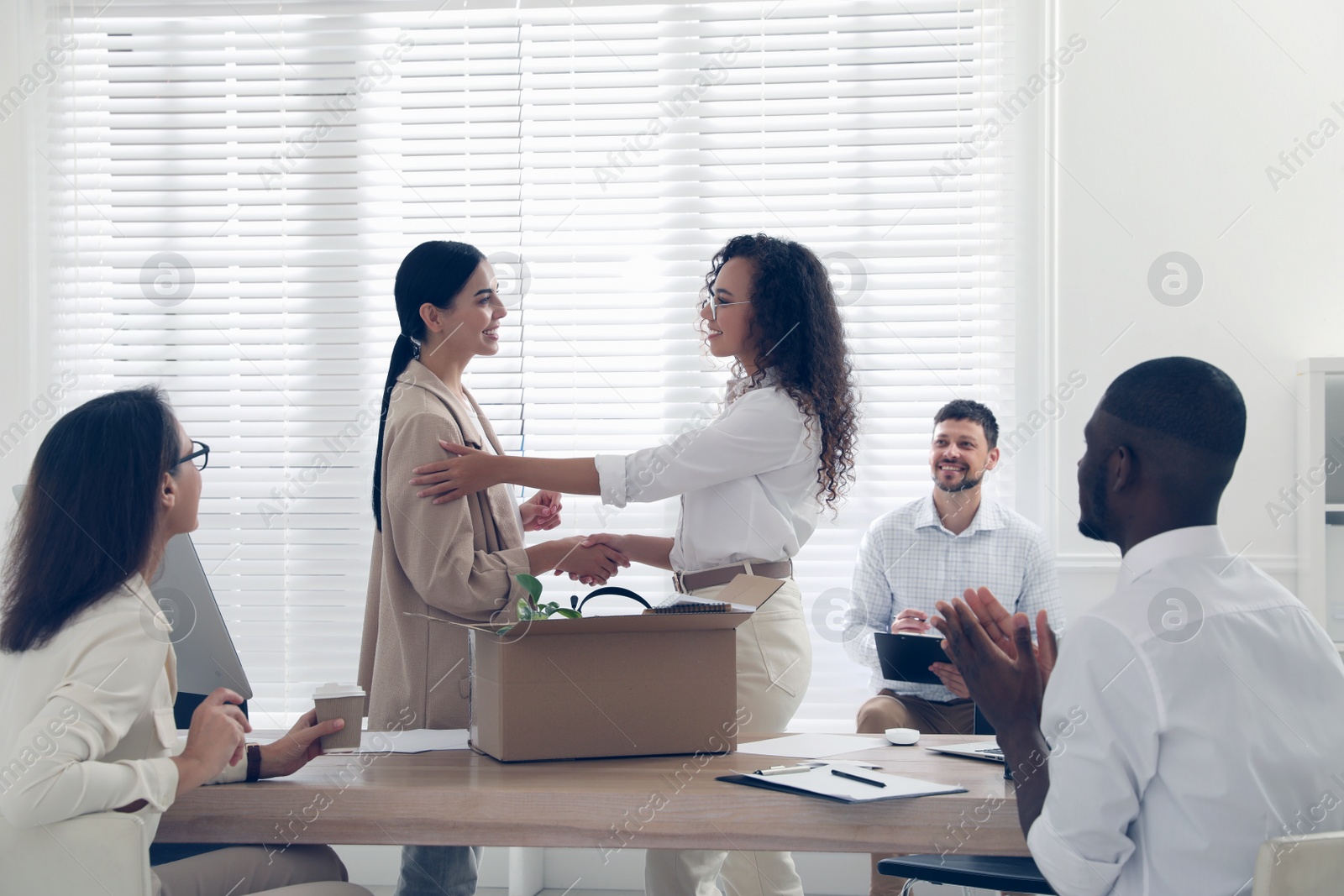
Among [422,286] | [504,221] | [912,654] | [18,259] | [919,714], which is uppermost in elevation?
[504,221]

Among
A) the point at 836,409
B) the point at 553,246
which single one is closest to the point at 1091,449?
the point at 836,409

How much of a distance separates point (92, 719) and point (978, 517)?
256 centimetres

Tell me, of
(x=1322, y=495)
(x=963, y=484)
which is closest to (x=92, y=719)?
(x=963, y=484)

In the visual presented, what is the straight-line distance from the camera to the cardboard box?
1586 millimetres

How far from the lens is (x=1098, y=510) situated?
129 centimetres

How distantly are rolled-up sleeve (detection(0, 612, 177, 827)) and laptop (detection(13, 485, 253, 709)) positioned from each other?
2.83ft

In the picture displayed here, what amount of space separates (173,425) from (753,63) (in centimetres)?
242

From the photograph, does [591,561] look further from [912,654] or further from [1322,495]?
[1322,495]

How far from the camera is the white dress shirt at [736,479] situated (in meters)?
2.11

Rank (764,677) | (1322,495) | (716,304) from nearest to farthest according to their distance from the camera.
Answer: (764,677) < (716,304) < (1322,495)

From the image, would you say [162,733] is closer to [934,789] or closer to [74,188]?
[934,789]

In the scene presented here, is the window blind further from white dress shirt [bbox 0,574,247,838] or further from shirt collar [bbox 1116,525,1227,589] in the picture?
shirt collar [bbox 1116,525,1227,589]

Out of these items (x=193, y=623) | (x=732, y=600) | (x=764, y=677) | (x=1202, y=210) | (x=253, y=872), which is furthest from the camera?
(x=1202, y=210)

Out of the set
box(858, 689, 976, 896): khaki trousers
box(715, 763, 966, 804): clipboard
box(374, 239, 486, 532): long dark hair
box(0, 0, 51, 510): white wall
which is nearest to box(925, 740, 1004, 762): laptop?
box(715, 763, 966, 804): clipboard
